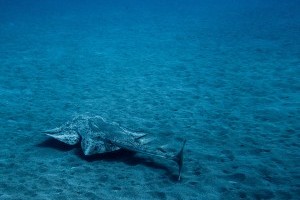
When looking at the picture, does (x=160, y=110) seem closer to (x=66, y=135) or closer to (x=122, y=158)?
(x=122, y=158)

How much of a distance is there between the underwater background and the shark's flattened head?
0.70ft

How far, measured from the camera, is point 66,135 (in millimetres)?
5344

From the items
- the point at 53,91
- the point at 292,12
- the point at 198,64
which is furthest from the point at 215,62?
the point at 292,12

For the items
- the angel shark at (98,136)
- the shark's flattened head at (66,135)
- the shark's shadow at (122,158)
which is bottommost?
the shark's shadow at (122,158)

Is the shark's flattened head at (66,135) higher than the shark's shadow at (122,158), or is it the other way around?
the shark's flattened head at (66,135)

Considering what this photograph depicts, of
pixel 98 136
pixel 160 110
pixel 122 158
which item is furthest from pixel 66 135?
pixel 160 110

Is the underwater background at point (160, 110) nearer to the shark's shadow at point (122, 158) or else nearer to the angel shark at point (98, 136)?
the shark's shadow at point (122, 158)

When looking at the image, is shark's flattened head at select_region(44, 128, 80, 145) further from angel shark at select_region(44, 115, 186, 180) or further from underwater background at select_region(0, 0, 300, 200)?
underwater background at select_region(0, 0, 300, 200)

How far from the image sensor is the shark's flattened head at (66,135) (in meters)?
5.28

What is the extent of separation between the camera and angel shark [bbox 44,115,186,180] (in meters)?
4.90

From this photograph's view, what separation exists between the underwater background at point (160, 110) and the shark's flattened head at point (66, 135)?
21 centimetres

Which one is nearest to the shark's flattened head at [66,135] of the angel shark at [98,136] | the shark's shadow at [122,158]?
the angel shark at [98,136]

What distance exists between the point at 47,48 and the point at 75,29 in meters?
5.54

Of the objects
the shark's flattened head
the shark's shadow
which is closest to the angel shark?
the shark's flattened head
